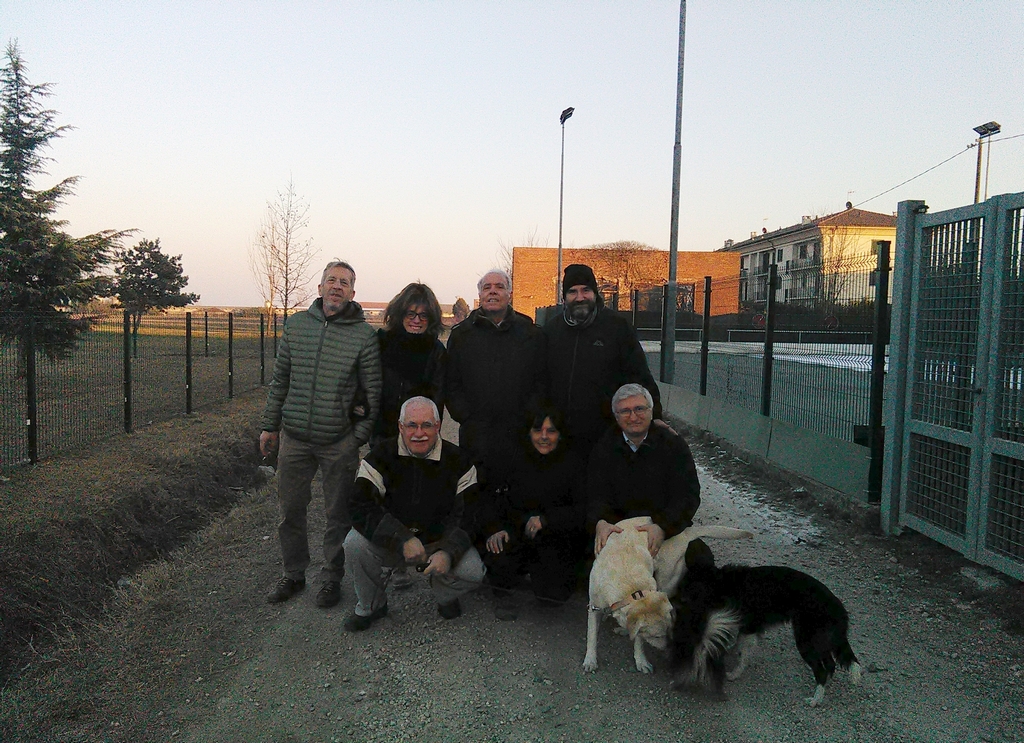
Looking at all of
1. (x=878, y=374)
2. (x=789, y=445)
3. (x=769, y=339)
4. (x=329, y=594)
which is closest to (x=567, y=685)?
(x=329, y=594)

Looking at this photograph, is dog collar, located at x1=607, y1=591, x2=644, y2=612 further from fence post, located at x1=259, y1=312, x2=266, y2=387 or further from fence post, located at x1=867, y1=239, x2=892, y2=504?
fence post, located at x1=259, y1=312, x2=266, y2=387

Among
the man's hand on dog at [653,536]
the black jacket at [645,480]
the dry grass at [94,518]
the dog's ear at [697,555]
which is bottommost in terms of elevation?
the dry grass at [94,518]

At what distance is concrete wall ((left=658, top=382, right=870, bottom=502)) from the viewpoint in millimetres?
6184

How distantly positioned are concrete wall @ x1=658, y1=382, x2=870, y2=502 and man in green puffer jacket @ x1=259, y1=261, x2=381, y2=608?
157 inches

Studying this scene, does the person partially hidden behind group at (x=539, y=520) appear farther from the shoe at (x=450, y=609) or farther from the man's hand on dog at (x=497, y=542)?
the shoe at (x=450, y=609)

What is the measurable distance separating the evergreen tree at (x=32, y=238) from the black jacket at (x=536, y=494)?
13325mm

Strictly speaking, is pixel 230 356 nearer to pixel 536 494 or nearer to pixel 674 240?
pixel 674 240

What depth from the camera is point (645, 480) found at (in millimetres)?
4234

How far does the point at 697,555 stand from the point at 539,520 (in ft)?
3.08

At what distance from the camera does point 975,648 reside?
387 centimetres

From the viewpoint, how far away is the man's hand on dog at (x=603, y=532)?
158 inches

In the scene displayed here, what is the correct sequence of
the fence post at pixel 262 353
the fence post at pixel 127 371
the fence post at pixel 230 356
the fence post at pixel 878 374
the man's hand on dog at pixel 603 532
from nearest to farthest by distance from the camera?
the man's hand on dog at pixel 603 532
the fence post at pixel 878 374
the fence post at pixel 127 371
the fence post at pixel 230 356
the fence post at pixel 262 353

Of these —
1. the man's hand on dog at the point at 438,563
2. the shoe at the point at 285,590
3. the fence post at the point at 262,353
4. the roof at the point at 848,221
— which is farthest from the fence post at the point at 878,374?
the roof at the point at 848,221

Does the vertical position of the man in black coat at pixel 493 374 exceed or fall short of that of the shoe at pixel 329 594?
it exceeds it
